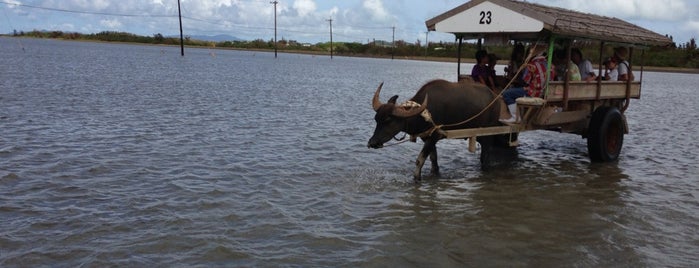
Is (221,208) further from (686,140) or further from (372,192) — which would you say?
(686,140)

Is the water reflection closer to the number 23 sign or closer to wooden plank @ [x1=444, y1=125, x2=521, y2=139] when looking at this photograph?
wooden plank @ [x1=444, y1=125, x2=521, y2=139]

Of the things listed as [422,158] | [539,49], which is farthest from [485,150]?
[539,49]

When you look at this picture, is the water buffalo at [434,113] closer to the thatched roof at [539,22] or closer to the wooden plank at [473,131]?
the wooden plank at [473,131]

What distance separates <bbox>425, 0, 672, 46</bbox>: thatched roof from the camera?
25.9ft

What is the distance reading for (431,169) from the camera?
855 cm

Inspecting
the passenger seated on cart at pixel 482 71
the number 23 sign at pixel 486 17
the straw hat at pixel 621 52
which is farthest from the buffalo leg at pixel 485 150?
the straw hat at pixel 621 52

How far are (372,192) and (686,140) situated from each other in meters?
9.57

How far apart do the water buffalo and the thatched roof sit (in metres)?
0.99

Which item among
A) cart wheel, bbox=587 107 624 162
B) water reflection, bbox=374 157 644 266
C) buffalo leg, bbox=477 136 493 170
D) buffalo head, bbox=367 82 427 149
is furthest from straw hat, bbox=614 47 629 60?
buffalo head, bbox=367 82 427 149

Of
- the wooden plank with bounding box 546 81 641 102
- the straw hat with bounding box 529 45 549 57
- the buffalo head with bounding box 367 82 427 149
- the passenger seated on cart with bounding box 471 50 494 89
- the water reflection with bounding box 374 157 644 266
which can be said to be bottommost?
the water reflection with bounding box 374 157 644 266

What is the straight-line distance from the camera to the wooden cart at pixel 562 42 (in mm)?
8008

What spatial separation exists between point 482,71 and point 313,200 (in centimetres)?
411

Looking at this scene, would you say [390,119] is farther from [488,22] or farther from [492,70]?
[492,70]

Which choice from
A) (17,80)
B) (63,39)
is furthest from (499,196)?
(63,39)
